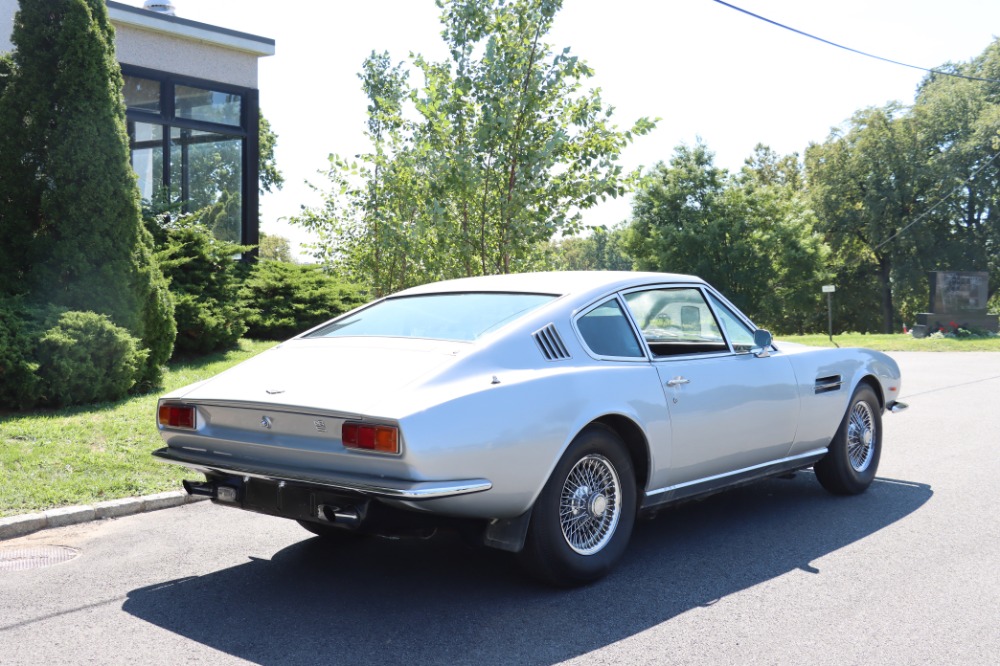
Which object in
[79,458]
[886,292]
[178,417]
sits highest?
[886,292]

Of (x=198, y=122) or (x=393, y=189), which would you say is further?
(x=198, y=122)

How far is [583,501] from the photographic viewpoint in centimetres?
482

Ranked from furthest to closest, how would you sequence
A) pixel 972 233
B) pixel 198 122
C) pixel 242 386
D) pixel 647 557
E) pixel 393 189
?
pixel 972 233 < pixel 198 122 < pixel 393 189 < pixel 647 557 < pixel 242 386

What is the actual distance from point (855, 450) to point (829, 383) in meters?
0.74

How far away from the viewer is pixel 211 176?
16750 millimetres

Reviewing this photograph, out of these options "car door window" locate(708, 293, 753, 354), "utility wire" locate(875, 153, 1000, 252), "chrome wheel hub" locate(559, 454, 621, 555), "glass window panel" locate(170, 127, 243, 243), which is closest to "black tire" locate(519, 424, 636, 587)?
"chrome wheel hub" locate(559, 454, 621, 555)

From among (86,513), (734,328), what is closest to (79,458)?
(86,513)

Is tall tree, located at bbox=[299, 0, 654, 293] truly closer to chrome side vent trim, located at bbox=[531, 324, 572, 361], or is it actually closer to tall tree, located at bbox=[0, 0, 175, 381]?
tall tree, located at bbox=[0, 0, 175, 381]

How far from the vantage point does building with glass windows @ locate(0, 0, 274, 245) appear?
610 inches

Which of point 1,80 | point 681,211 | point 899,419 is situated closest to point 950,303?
point 681,211

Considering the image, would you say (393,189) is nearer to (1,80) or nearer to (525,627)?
(1,80)

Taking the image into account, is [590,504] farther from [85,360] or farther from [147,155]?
[147,155]

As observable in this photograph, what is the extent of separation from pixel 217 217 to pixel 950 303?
98.5 ft

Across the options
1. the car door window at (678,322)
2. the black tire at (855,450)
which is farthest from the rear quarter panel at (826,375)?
the car door window at (678,322)
